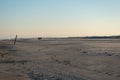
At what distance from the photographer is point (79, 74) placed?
14.2 meters

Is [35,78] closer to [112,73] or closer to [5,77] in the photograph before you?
[5,77]

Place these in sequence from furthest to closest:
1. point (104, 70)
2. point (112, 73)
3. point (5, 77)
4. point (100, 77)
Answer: point (104, 70), point (112, 73), point (100, 77), point (5, 77)

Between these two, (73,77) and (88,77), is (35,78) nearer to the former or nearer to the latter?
(73,77)

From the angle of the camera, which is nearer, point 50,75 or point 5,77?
point 5,77

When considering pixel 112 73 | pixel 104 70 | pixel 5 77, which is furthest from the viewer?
pixel 104 70

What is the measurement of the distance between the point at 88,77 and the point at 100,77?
2.08ft

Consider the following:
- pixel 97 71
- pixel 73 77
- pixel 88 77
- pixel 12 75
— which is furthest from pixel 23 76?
pixel 97 71

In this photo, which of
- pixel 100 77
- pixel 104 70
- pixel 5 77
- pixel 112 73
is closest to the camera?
pixel 5 77

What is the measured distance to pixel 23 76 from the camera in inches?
512

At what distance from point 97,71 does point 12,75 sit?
5.11 meters

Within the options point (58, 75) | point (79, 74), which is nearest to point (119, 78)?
point (79, 74)

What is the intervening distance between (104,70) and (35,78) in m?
4.89

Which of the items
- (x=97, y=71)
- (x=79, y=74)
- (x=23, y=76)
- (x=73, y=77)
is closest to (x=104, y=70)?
(x=97, y=71)

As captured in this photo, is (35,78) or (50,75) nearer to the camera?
(35,78)
